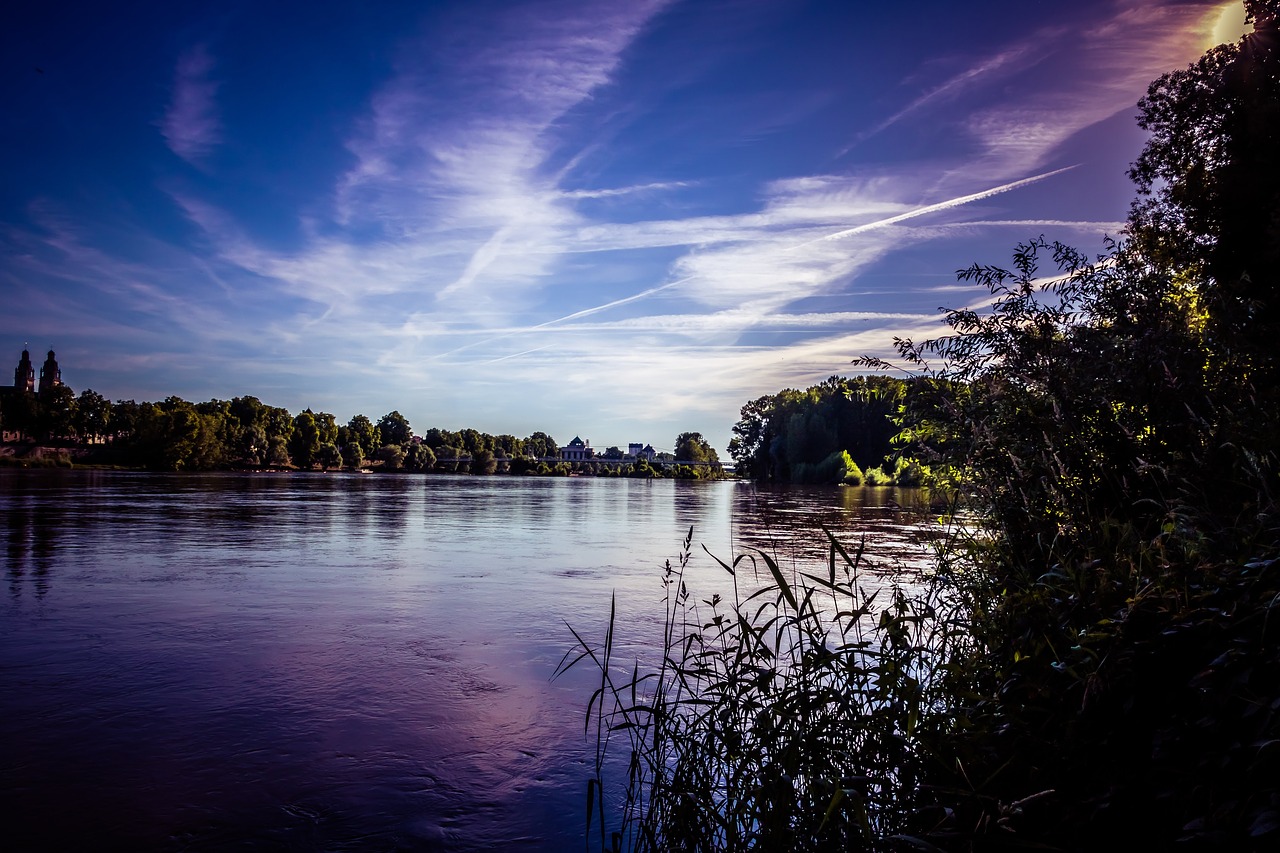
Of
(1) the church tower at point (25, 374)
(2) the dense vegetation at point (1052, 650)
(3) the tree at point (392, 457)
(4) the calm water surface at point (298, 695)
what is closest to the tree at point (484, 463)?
(3) the tree at point (392, 457)

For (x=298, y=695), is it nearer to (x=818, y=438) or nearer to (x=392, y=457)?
(x=818, y=438)

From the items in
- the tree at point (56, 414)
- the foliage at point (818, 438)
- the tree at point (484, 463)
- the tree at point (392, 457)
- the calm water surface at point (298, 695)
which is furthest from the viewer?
the tree at point (484, 463)

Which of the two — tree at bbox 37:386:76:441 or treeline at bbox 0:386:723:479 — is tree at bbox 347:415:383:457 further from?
tree at bbox 37:386:76:441

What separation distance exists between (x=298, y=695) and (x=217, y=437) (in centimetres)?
13359

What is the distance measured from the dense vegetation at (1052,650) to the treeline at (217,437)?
124 metres

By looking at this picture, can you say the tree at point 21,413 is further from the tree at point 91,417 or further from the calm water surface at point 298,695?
the calm water surface at point 298,695

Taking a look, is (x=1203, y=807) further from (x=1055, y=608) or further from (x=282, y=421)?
(x=282, y=421)

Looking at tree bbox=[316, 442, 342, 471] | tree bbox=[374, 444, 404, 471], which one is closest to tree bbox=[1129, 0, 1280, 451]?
tree bbox=[316, 442, 342, 471]

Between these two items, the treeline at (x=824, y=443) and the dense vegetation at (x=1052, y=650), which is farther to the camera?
the treeline at (x=824, y=443)

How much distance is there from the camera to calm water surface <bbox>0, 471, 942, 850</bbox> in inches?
183

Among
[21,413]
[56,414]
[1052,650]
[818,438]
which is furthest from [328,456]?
[1052,650]

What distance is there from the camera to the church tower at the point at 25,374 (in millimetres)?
190000

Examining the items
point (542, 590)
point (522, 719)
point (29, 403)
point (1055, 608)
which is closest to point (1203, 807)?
point (1055, 608)

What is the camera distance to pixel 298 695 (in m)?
6.91
